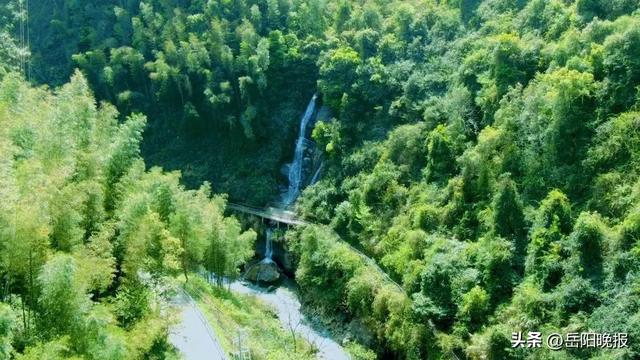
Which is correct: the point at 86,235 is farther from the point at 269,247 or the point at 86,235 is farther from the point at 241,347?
the point at 269,247

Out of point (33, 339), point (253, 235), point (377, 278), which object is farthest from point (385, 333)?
point (33, 339)

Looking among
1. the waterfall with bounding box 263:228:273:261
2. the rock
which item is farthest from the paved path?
the waterfall with bounding box 263:228:273:261

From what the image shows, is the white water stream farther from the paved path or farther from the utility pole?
the paved path

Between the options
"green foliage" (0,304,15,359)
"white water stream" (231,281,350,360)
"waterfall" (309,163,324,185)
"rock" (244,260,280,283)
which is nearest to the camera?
"green foliage" (0,304,15,359)

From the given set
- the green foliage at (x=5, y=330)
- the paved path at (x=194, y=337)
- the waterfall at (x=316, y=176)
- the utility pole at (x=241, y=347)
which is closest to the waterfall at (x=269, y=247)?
the waterfall at (x=316, y=176)

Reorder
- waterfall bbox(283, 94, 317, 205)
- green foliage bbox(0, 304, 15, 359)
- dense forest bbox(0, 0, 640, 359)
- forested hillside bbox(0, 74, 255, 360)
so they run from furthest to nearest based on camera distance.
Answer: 1. waterfall bbox(283, 94, 317, 205)
2. dense forest bbox(0, 0, 640, 359)
3. forested hillside bbox(0, 74, 255, 360)
4. green foliage bbox(0, 304, 15, 359)

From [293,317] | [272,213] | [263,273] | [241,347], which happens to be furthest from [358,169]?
[241,347]
